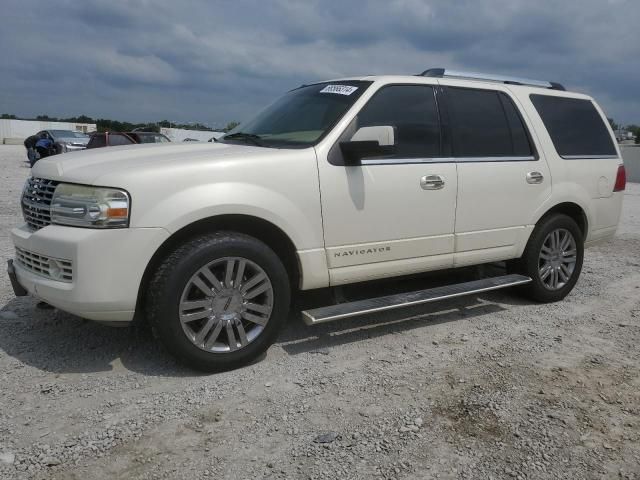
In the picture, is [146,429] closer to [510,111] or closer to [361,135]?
[361,135]

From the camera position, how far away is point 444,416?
9.69 feet

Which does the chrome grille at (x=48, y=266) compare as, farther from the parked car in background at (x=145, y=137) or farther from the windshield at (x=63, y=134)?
the windshield at (x=63, y=134)

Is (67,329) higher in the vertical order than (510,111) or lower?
lower

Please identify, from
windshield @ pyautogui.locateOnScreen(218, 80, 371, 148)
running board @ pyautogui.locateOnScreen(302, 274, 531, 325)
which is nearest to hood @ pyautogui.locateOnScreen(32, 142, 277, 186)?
windshield @ pyautogui.locateOnScreen(218, 80, 371, 148)

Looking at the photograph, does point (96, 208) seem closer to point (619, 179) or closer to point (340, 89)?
point (340, 89)

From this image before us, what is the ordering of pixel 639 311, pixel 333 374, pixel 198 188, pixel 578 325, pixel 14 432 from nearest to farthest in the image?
pixel 14 432
pixel 198 188
pixel 333 374
pixel 578 325
pixel 639 311

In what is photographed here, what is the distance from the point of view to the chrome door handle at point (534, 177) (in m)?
4.62

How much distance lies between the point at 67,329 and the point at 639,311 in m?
4.94

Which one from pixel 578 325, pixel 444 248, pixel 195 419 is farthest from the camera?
pixel 578 325

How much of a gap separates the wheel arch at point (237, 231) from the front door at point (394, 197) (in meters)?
0.27

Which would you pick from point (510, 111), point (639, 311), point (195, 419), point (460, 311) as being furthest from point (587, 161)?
point (195, 419)

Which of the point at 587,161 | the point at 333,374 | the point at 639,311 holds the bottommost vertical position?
the point at 639,311

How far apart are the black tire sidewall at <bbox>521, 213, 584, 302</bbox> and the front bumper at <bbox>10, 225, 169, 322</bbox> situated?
10.9 ft

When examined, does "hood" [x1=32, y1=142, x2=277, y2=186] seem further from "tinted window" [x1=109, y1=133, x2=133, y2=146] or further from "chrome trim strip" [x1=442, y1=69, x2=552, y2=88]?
"tinted window" [x1=109, y1=133, x2=133, y2=146]
